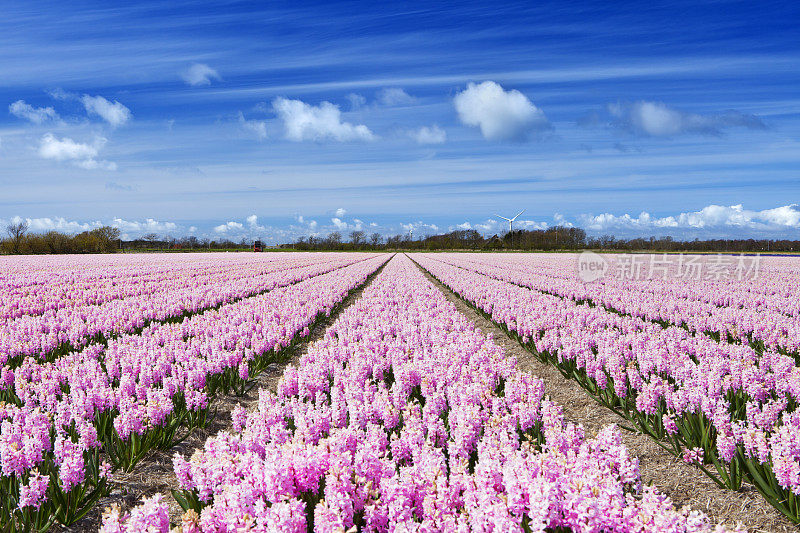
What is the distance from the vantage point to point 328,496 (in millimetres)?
2848

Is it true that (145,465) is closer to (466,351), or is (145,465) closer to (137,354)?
(137,354)

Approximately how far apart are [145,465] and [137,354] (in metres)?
2.62

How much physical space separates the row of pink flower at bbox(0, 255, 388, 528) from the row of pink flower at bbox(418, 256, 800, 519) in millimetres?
5717

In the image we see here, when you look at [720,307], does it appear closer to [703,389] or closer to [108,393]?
[703,389]

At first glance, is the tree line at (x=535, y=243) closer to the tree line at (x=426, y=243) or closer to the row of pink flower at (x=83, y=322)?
the tree line at (x=426, y=243)

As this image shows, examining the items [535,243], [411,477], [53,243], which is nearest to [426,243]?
[535,243]

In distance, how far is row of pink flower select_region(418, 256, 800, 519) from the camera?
14.1 feet

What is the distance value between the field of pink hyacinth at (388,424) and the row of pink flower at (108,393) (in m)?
0.03

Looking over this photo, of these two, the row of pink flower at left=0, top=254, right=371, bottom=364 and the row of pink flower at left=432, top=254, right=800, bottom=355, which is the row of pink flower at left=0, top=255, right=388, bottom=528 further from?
the row of pink flower at left=432, top=254, right=800, bottom=355

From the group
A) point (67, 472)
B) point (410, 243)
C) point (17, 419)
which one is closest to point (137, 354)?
point (17, 419)

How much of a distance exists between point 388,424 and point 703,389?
12.7ft

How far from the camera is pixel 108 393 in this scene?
5.61 meters

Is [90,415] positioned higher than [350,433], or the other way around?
[350,433]

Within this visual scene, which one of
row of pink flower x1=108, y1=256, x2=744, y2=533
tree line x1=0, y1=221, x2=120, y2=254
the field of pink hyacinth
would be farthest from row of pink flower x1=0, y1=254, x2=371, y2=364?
tree line x1=0, y1=221, x2=120, y2=254
